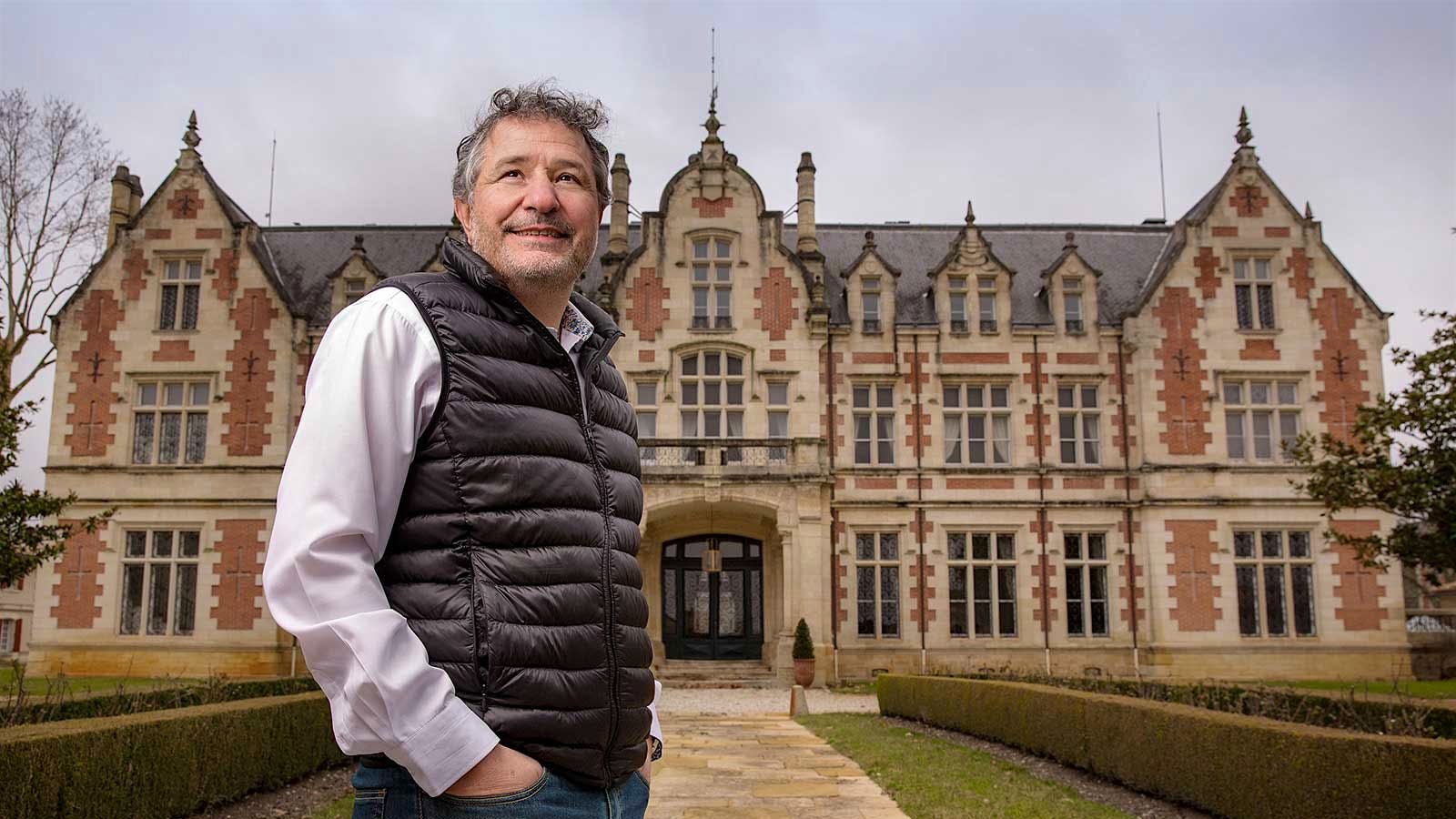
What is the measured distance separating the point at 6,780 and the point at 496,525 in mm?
5791

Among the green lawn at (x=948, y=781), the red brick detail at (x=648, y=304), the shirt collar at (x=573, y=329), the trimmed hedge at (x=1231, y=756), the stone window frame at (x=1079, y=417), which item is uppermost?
the red brick detail at (x=648, y=304)

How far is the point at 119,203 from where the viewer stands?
2547 cm

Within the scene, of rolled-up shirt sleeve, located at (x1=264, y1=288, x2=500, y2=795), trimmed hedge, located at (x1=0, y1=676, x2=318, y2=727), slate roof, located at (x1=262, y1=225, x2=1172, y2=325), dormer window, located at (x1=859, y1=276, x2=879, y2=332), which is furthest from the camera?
slate roof, located at (x1=262, y1=225, x2=1172, y2=325)

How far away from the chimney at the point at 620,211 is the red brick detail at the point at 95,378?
1140 centimetres

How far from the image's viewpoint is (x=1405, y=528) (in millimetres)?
11523

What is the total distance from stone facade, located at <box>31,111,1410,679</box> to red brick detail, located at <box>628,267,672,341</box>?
2.4 inches

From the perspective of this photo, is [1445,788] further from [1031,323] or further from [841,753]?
[1031,323]

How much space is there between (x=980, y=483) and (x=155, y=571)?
18.5 metres

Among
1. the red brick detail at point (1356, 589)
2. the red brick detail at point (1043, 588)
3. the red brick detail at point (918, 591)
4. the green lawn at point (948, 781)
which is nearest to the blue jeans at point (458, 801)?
the green lawn at point (948, 781)

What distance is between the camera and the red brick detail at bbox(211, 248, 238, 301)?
82.3 ft

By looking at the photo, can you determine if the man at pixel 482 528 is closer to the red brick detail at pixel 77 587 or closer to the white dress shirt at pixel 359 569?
the white dress shirt at pixel 359 569

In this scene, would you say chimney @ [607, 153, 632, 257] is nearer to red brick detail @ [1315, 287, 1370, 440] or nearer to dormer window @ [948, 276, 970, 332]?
dormer window @ [948, 276, 970, 332]

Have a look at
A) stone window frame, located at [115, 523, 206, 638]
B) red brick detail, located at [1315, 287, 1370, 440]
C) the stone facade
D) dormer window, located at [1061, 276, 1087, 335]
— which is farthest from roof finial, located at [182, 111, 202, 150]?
red brick detail, located at [1315, 287, 1370, 440]

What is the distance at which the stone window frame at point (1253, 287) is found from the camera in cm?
2506
